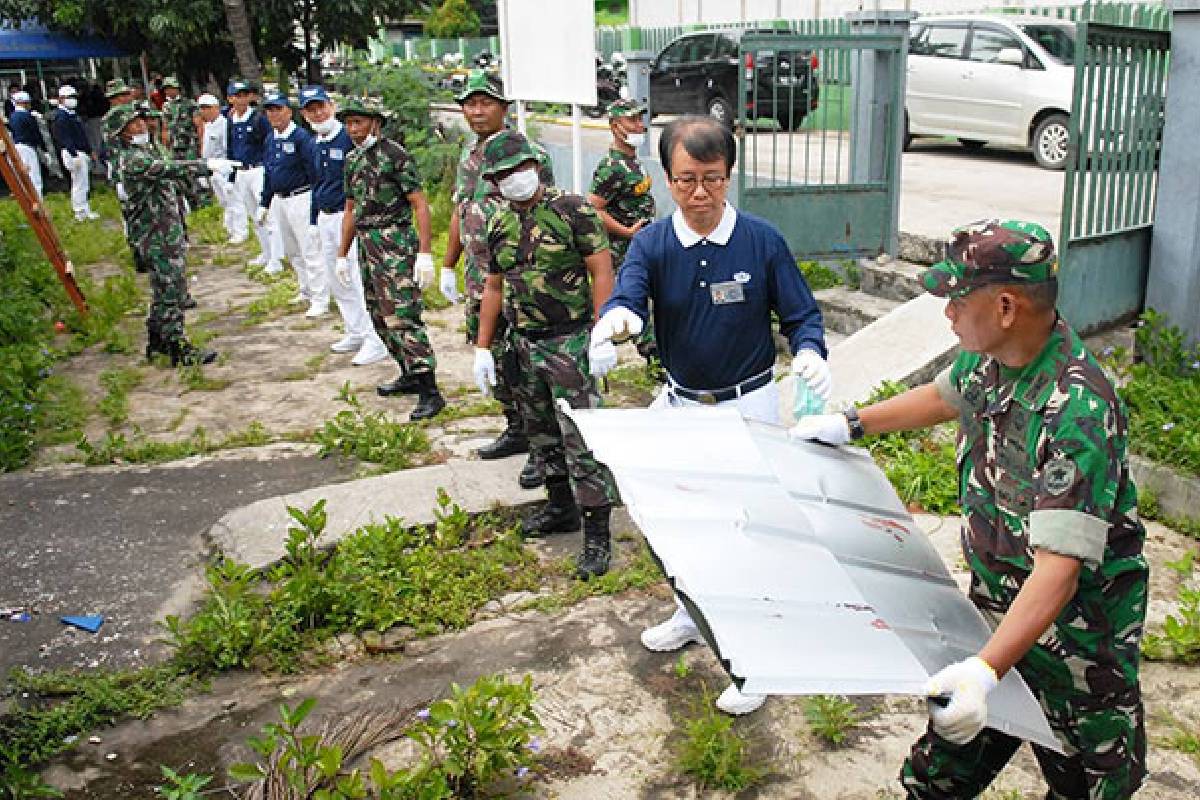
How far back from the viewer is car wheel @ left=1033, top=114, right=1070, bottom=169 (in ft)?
35.8

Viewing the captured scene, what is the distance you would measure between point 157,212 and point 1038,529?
725cm

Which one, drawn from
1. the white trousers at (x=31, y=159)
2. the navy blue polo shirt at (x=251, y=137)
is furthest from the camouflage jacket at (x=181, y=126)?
the white trousers at (x=31, y=159)

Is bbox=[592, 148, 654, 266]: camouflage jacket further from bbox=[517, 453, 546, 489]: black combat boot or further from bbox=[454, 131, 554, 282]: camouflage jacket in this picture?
bbox=[517, 453, 546, 489]: black combat boot

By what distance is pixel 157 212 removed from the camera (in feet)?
25.3

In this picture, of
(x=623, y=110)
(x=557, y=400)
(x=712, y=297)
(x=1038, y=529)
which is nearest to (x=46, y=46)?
(x=623, y=110)

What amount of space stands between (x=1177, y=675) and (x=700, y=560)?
2463mm

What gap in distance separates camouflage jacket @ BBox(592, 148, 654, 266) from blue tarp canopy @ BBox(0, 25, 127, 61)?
55.1 ft

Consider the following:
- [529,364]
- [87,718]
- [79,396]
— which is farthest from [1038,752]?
[79,396]

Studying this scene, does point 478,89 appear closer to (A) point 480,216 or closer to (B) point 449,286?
(A) point 480,216

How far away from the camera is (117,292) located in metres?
10.4

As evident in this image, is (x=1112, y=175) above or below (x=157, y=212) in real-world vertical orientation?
above

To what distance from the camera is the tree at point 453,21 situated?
140 ft

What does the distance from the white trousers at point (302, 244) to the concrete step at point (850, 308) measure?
4.15 meters

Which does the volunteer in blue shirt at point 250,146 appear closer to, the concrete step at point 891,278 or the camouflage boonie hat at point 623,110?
the camouflage boonie hat at point 623,110
